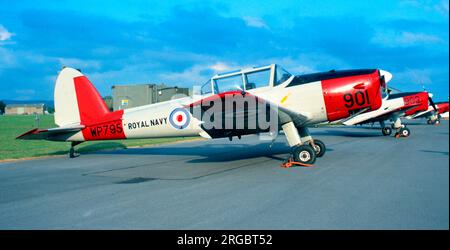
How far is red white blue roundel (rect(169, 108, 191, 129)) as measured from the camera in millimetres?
9500

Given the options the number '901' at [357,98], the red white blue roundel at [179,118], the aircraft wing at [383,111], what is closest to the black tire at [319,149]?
the number '901' at [357,98]

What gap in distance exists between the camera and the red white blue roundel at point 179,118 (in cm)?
950

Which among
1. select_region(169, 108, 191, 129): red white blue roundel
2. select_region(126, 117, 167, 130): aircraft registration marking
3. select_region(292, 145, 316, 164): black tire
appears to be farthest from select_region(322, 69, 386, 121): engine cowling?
select_region(126, 117, 167, 130): aircraft registration marking

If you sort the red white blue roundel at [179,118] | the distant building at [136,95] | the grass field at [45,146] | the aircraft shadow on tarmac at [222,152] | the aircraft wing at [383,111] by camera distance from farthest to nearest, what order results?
the distant building at [136,95] < the aircraft wing at [383,111] < the grass field at [45,146] < the aircraft shadow on tarmac at [222,152] < the red white blue roundel at [179,118]

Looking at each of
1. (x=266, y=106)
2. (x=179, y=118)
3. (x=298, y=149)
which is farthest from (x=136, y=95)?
(x=298, y=149)

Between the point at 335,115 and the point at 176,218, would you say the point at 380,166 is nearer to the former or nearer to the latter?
the point at 335,115

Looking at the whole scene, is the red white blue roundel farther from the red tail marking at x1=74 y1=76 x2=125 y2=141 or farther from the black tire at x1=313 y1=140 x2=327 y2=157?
the black tire at x1=313 y1=140 x2=327 y2=157

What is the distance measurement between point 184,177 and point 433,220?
4.80 metres

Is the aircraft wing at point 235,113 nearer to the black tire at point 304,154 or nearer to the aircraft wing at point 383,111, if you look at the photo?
the black tire at point 304,154

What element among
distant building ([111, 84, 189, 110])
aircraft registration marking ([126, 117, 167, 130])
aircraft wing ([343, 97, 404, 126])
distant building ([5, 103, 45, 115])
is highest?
distant building ([5, 103, 45, 115])

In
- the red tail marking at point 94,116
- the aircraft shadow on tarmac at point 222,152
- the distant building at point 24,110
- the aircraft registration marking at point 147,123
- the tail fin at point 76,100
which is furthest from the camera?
the distant building at point 24,110

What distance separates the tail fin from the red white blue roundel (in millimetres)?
2531

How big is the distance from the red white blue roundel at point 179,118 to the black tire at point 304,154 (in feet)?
10.1
